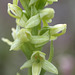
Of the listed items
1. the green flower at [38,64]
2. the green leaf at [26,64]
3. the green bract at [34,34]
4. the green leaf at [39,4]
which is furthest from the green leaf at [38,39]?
the green leaf at [39,4]

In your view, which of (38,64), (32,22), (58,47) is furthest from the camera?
(58,47)

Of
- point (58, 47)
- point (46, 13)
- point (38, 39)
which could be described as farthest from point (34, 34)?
point (58, 47)

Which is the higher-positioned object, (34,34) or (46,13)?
(46,13)

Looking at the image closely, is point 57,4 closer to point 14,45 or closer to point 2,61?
point 2,61

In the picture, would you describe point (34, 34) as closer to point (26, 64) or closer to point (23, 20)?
point (23, 20)

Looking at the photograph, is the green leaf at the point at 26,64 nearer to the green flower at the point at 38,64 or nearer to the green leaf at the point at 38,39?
the green flower at the point at 38,64

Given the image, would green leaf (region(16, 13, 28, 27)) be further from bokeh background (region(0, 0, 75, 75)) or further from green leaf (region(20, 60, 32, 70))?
bokeh background (region(0, 0, 75, 75))
